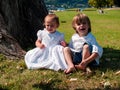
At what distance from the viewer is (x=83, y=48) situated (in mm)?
7426

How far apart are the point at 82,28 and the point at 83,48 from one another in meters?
0.44

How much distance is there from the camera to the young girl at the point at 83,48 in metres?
7.34

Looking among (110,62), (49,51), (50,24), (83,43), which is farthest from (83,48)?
(110,62)

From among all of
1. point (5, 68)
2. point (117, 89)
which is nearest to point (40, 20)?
point (5, 68)

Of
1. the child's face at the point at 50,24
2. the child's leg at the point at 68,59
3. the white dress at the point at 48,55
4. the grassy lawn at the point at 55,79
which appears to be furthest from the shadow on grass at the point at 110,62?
the child's face at the point at 50,24

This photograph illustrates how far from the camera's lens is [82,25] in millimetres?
7637

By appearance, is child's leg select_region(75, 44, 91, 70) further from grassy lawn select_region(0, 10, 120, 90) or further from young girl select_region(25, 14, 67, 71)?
young girl select_region(25, 14, 67, 71)

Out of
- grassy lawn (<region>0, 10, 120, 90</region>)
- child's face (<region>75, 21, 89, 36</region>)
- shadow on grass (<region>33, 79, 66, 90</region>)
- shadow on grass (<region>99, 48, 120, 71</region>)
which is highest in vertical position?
child's face (<region>75, 21, 89, 36</region>)

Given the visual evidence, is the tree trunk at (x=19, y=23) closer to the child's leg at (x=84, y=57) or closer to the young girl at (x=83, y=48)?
the young girl at (x=83, y=48)

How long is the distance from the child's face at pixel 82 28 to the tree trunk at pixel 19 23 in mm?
1387

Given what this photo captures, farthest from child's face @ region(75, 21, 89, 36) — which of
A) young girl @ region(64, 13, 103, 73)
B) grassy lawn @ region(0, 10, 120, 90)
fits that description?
grassy lawn @ region(0, 10, 120, 90)

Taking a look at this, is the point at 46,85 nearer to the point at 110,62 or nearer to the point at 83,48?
the point at 83,48

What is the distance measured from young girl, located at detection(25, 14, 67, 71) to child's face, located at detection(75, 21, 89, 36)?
39 centimetres

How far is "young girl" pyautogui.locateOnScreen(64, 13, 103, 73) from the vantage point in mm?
7340
